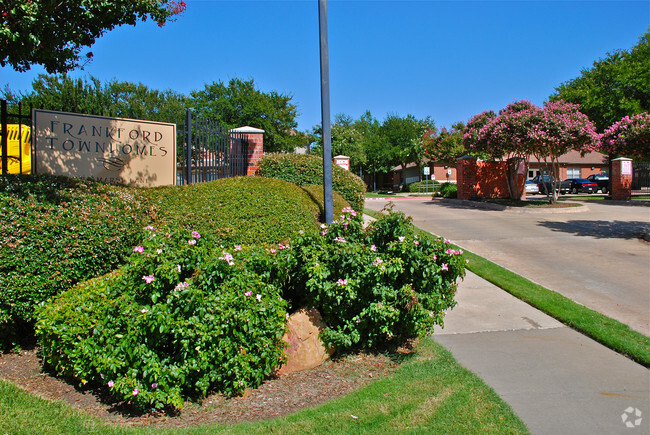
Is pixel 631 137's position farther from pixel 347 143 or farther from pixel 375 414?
pixel 347 143

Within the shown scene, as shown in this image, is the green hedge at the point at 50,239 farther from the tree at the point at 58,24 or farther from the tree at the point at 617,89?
the tree at the point at 617,89

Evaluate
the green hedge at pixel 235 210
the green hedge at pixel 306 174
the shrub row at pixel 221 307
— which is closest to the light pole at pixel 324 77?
the green hedge at pixel 235 210

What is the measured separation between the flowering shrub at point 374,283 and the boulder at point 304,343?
0.10 metres

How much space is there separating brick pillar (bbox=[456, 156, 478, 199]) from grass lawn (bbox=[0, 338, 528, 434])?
821 inches

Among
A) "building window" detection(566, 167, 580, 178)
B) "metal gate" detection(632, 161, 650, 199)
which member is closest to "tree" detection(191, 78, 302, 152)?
"metal gate" detection(632, 161, 650, 199)

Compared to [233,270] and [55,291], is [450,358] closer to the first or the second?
[233,270]

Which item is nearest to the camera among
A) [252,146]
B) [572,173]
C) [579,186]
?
[252,146]

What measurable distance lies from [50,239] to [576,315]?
5926 mm

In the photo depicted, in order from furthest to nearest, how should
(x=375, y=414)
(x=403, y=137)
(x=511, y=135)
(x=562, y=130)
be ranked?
(x=403, y=137)
(x=511, y=135)
(x=562, y=130)
(x=375, y=414)

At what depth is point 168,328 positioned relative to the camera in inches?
135

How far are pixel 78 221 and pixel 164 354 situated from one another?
68.6 inches

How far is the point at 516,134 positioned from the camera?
1902 cm

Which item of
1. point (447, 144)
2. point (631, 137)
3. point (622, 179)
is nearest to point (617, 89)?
point (622, 179)

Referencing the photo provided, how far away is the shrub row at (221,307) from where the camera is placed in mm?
3488
